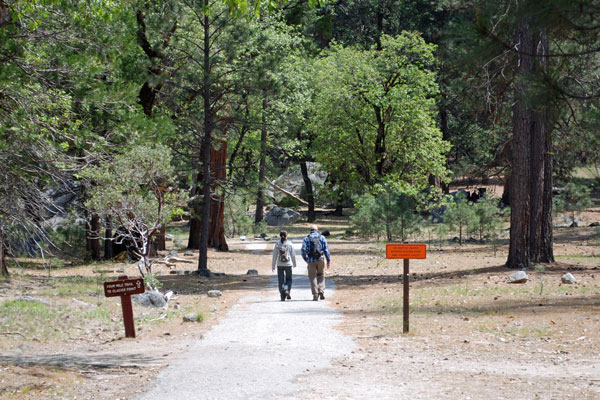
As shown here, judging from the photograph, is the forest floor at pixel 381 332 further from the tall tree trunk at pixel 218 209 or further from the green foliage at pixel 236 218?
the green foliage at pixel 236 218

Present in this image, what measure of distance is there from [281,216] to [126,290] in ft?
127

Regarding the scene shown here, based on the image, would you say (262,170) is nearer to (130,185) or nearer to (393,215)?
(393,215)

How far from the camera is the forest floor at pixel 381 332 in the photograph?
7.64 m

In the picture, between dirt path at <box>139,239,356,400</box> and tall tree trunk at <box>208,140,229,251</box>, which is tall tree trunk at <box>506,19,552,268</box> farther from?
tall tree trunk at <box>208,140,229,251</box>

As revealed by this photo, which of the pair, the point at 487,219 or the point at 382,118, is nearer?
the point at 487,219

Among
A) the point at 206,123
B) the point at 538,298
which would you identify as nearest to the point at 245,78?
the point at 206,123

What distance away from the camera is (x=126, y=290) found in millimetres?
11305

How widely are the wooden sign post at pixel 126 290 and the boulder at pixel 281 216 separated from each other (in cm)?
3804

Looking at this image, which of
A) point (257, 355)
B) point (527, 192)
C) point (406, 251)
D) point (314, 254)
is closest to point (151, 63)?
point (314, 254)

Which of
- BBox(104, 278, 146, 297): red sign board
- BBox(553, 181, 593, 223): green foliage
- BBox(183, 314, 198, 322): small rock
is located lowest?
BBox(183, 314, 198, 322): small rock

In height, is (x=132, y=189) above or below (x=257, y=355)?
above

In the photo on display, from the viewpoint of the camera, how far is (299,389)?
7.26 meters

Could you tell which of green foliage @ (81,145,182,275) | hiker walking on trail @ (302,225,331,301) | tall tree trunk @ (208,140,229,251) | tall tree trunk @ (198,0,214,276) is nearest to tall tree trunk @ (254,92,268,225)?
tall tree trunk @ (208,140,229,251)

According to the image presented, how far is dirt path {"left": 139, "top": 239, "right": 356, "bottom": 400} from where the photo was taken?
726cm
